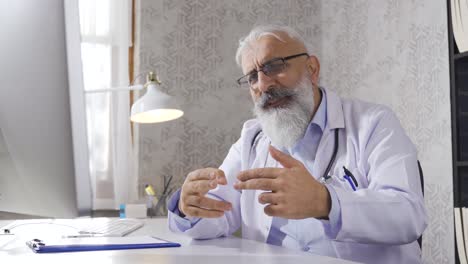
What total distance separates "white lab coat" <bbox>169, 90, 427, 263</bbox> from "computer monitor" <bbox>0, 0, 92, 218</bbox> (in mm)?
528

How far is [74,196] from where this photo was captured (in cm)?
81

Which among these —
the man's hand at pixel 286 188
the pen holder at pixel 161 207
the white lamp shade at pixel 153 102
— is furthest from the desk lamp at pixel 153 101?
the man's hand at pixel 286 188

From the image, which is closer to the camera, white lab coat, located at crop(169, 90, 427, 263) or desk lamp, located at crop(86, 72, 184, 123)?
white lab coat, located at crop(169, 90, 427, 263)

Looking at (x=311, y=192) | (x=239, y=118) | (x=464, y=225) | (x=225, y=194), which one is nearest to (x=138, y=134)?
(x=239, y=118)

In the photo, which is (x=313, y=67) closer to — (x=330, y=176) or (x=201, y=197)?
(x=330, y=176)

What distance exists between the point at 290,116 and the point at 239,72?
166 centimetres

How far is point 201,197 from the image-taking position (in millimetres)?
1229

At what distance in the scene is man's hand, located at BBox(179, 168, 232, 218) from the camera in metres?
1.20

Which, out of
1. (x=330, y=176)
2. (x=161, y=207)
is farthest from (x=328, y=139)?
(x=161, y=207)

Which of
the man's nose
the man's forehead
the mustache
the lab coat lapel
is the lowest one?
the lab coat lapel

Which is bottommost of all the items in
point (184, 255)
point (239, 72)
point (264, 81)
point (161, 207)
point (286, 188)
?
point (161, 207)

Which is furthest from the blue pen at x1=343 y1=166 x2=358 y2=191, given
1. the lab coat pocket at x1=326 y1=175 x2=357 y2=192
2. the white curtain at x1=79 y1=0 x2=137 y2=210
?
the white curtain at x1=79 y1=0 x2=137 y2=210

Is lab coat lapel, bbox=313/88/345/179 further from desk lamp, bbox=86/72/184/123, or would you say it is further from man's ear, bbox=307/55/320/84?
desk lamp, bbox=86/72/184/123

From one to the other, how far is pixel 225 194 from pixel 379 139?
48 cm
